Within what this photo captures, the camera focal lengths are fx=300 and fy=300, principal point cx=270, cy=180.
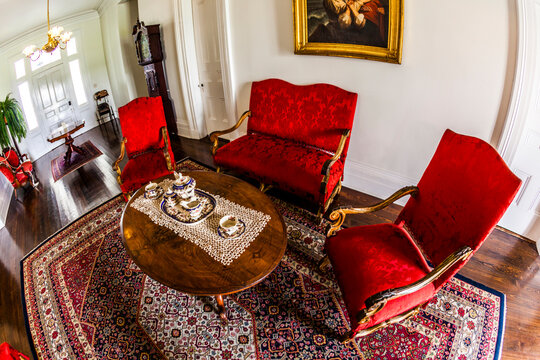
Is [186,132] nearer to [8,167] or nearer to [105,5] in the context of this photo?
[8,167]

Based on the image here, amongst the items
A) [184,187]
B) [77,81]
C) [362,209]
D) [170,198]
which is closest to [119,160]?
[170,198]

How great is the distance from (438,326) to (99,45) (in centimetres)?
659

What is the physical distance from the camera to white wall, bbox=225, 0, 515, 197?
231cm

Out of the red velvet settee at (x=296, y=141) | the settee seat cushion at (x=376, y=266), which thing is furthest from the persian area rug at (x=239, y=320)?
the red velvet settee at (x=296, y=141)

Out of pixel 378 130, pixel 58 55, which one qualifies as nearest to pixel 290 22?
pixel 378 130

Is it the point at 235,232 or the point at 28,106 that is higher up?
the point at 28,106

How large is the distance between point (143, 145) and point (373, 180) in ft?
8.64

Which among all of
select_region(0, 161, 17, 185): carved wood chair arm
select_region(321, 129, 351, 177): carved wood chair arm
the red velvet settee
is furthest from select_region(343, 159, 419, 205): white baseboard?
select_region(0, 161, 17, 185): carved wood chair arm

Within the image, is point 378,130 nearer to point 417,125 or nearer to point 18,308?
point 417,125

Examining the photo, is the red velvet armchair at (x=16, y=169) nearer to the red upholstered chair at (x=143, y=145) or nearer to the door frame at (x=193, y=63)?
the red upholstered chair at (x=143, y=145)

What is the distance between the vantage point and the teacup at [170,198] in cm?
236

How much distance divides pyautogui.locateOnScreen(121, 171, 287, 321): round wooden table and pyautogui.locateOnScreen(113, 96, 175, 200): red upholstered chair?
81cm

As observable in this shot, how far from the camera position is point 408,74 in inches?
105

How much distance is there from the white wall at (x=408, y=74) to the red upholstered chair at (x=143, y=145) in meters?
1.16
